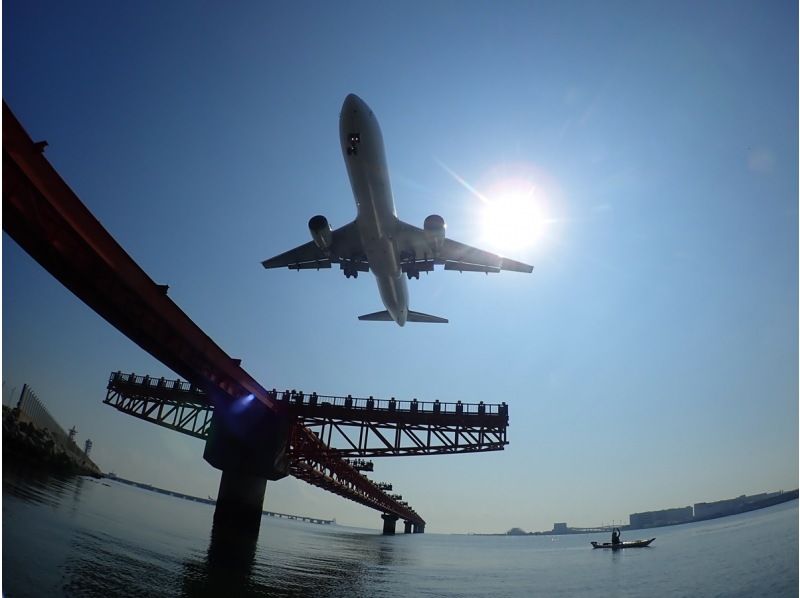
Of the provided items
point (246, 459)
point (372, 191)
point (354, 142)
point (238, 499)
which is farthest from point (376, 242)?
point (238, 499)

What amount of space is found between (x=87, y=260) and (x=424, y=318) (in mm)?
28925

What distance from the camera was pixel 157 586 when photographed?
12.2 m

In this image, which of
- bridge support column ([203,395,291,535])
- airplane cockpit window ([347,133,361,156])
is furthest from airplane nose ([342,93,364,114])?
bridge support column ([203,395,291,535])

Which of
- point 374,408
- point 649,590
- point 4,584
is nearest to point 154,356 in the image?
point 4,584

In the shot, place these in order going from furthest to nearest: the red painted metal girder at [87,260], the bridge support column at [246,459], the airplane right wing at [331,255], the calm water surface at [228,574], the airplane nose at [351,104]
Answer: the bridge support column at [246,459], the airplane right wing at [331,255], the airplane nose at [351,104], the calm water surface at [228,574], the red painted metal girder at [87,260]

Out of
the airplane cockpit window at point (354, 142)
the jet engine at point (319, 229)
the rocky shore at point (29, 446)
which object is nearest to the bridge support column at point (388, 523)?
the rocky shore at point (29, 446)

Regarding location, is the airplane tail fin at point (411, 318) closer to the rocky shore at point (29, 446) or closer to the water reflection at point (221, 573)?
the water reflection at point (221, 573)

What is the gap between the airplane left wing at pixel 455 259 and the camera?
32.1 m

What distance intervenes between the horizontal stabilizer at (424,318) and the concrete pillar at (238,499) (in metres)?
19.6

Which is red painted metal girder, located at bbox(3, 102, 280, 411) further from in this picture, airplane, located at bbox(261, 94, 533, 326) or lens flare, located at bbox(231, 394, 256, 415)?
airplane, located at bbox(261, 94, 533, 326)

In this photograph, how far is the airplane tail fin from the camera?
39.8 metres

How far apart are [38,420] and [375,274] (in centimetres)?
3129

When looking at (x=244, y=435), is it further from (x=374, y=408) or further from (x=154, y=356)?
(x=154, y=356)

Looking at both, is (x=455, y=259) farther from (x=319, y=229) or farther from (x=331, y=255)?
(x=319, y=229)
